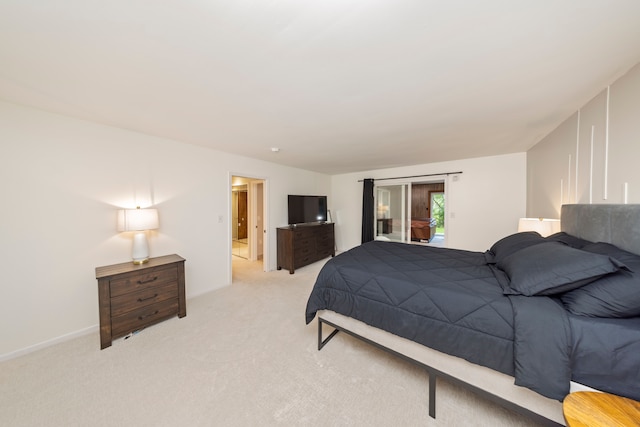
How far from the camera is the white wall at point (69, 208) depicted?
1.92 meters

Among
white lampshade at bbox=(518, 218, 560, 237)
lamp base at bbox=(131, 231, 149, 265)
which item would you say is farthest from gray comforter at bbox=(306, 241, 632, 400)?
lamp base at bbox=(131, 231, 149, 265)

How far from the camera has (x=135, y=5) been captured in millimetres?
968

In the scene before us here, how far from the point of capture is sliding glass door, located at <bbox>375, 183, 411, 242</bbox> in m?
4.94

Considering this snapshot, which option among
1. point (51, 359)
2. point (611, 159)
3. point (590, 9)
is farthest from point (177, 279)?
point (611, 159)

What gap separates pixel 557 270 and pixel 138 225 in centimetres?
371

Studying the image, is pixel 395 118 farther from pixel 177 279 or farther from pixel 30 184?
pixel 30 184

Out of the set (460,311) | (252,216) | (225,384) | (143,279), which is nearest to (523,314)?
(460,311)

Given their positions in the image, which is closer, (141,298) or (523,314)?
(523,314)

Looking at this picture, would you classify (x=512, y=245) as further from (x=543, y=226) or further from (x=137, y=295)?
(x=137, y=295)

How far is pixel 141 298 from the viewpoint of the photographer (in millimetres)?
2246

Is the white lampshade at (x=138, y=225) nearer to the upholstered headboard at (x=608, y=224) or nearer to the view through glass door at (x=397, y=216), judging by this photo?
the upholstered headboard at (x=608, y=224)

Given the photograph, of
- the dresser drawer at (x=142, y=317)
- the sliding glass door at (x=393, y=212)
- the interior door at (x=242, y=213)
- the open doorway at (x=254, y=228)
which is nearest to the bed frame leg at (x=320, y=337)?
the dresser drawer at (x=142, y=317)

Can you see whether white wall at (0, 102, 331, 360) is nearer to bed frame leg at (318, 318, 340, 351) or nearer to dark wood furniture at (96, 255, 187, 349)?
dark wood furniture at (96, 255, 187, 349)

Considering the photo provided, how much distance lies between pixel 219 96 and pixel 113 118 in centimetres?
142
